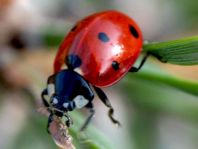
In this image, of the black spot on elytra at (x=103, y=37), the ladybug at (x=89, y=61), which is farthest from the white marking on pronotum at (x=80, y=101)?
the black spot on elytra at (x=103, y=37)

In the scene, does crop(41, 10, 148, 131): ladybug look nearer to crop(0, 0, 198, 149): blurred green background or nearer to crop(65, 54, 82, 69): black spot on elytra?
crop(65, 54, 82, 69): black spot on elytra

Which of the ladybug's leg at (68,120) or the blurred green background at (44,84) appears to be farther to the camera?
the blurred green background at (44,84)

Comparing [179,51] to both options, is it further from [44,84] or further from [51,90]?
[44,84]

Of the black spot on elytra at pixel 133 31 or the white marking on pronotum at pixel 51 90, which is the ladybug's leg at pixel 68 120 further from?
the black spot on elytra at pixel 133 31

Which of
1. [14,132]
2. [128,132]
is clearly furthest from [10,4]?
[128,132]

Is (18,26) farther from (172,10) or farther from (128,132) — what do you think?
(172,10)

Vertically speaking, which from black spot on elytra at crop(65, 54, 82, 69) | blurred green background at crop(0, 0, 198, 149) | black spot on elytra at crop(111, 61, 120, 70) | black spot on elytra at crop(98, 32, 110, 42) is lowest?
blurred green background at crop(0, 0, 198, 149)

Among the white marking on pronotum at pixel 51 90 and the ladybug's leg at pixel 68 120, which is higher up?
the white marking on pronotum at pixel 51 90

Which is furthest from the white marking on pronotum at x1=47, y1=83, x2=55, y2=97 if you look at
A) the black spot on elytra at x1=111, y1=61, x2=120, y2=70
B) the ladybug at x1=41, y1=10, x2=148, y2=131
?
the black spot on elytra at x1=111, y1=61, x2=120, y2=70
